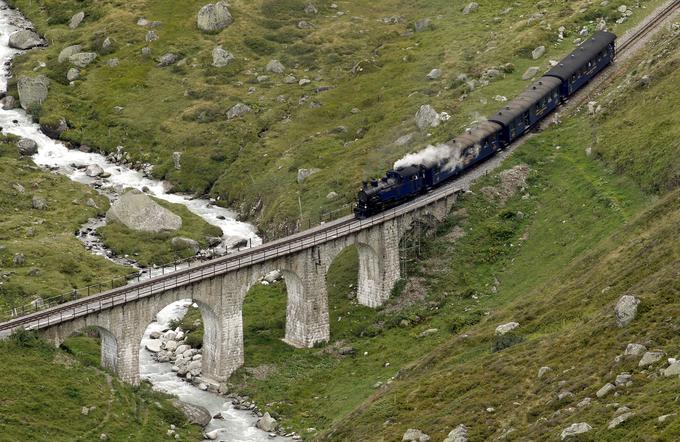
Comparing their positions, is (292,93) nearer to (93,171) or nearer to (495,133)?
(93,171)

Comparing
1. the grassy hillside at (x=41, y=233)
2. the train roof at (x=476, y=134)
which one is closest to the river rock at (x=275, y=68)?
the grassy hillside at (x=41, y=233)

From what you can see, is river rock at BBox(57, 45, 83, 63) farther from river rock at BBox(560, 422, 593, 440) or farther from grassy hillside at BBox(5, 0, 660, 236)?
river rock at BBox(560, 422, 593, 440)

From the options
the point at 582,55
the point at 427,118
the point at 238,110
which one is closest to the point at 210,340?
the point at 427,118

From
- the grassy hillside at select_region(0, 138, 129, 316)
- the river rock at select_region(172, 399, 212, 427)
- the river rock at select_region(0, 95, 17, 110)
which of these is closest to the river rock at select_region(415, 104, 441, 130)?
the grassy hillside at select_region(0, 138, 129, 316)

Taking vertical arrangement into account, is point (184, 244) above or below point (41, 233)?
below

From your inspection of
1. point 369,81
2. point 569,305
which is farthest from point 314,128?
point 569,305

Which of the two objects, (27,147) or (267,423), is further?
(27,147)
